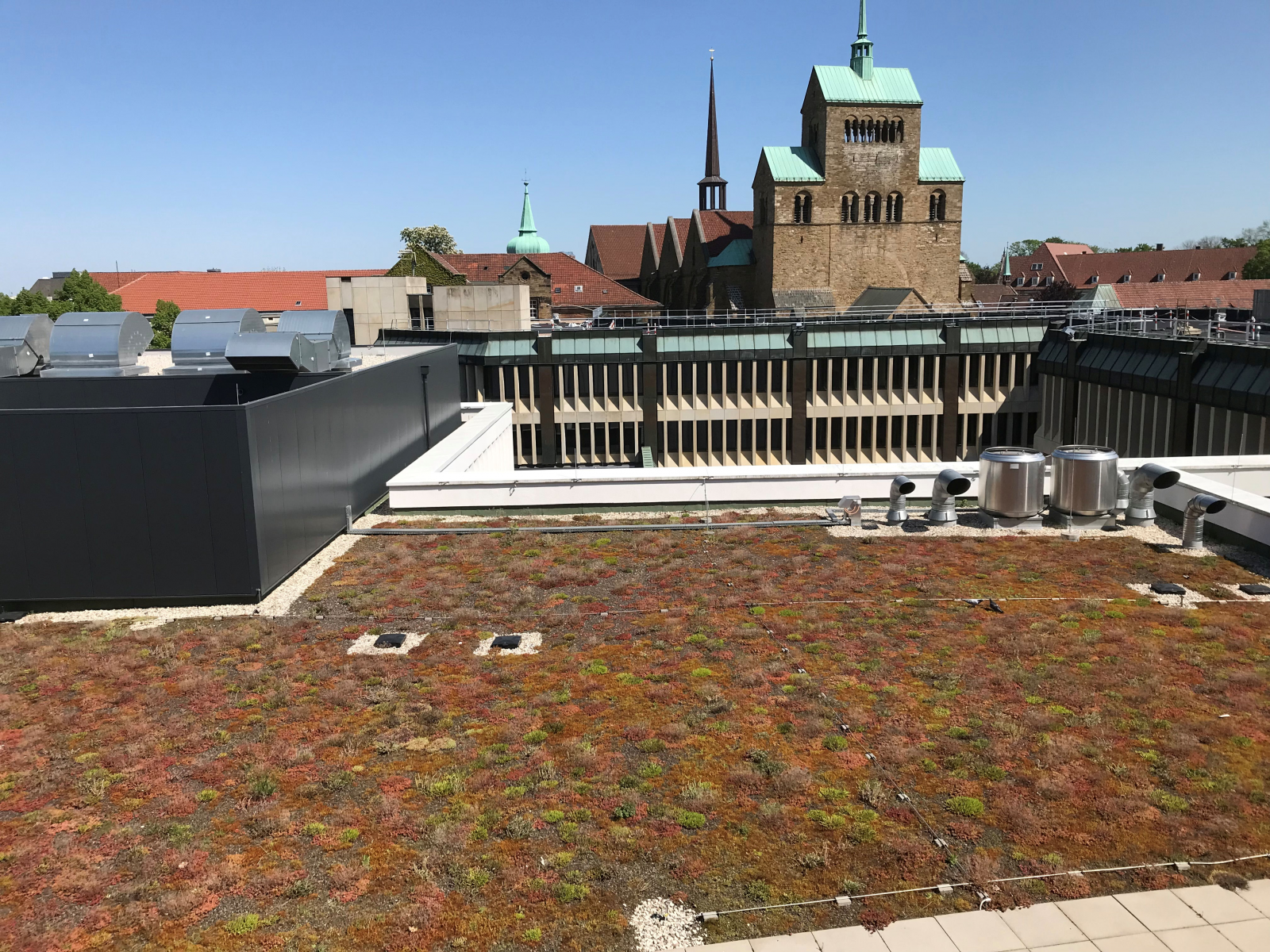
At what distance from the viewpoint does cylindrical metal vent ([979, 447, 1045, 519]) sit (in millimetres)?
20250

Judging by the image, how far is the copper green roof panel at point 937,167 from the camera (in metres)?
74.8

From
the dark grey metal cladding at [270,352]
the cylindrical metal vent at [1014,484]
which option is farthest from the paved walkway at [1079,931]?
the dark grey metal cladding at [270,352]

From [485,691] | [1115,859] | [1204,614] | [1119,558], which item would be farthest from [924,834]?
[1119,558]

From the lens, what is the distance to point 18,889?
8844 millimetres

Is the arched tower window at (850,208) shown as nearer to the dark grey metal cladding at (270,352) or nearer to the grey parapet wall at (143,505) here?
the dark grey metal cladding at (270,352)

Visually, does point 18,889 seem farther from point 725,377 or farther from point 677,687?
point 725,377

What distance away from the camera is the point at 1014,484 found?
2033cm

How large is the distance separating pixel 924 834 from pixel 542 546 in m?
11.8

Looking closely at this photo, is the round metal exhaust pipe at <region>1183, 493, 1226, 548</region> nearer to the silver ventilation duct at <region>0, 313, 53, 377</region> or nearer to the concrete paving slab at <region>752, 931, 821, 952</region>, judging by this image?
the concrete paving slab at <region>752, 931, 821, 952</region>

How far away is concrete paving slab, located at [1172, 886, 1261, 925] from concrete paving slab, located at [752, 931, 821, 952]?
3385mm

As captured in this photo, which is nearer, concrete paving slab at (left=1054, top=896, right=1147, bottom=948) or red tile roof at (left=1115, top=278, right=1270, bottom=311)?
concrete paving slab at (left=1054, top=896, right=1147, bottom=948)

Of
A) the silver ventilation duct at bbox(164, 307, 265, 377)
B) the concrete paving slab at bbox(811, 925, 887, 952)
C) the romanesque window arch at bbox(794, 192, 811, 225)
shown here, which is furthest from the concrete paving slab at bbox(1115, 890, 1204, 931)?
the romanesque window arch at bbox(794, 192, 811, 225)

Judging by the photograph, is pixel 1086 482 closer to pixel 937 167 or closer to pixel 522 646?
pixel 522 646

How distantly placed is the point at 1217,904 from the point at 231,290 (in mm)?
100402
